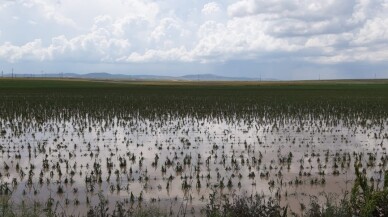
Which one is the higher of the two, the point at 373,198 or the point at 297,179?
the point at 373,198

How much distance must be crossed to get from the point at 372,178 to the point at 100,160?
24.7 ft

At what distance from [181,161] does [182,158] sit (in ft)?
1.67

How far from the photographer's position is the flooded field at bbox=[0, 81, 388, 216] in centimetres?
931

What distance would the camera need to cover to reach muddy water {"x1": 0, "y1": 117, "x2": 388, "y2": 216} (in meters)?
9.39

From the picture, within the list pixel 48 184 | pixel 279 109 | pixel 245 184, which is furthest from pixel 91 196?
pixel 279 109

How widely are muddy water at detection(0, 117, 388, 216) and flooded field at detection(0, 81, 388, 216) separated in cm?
3

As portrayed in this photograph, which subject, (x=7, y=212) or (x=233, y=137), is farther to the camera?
(x=233, y=137)

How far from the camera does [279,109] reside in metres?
28.9

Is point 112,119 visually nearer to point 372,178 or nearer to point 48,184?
point 48,184

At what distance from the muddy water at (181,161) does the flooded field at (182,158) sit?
3 centimetres

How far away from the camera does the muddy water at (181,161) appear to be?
9.39 metres

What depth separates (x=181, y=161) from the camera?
12.8 m

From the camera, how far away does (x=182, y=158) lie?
43.8 ft

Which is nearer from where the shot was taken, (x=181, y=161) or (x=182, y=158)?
(x=181, y=161)
